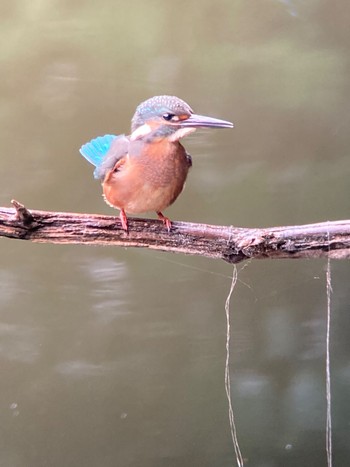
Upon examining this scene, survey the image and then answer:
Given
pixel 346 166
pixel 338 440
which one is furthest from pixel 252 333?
pixel 346 166

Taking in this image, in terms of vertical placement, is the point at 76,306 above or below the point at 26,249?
below

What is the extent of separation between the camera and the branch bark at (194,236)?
103cm

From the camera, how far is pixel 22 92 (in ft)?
4.79

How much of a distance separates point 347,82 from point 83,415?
1.21 meters

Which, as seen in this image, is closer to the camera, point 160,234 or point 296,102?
point 160,234

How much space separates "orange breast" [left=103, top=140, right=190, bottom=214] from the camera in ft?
3.46

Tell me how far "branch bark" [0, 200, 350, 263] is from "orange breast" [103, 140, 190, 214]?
0.16 ft

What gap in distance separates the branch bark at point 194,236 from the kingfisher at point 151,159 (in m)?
0.03

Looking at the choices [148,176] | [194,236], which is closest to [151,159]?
[148,176]

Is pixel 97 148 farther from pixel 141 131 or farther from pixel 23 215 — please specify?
pixel 23 215

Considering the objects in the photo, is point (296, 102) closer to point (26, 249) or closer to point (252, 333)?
point (252, 333)

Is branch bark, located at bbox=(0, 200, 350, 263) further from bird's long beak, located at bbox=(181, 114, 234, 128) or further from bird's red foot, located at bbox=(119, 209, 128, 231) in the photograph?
bird's long beak, located at bbox=(181, 114, 234, 128)

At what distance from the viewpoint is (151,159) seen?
106cm

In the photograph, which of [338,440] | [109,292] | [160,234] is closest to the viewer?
[160,234]
